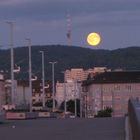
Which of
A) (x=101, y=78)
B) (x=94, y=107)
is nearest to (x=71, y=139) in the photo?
(x=94, y=107)

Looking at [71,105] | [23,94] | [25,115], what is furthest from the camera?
[23,94]

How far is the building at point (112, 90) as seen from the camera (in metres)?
149

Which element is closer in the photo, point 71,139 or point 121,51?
point 71,139

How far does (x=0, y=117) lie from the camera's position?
1829 inches

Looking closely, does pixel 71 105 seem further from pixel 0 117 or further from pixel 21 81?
pixel 0 117

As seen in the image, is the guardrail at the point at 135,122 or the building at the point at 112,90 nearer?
the guardrail at the point at 135,122

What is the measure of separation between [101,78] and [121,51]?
63.0ft

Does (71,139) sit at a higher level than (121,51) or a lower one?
lower

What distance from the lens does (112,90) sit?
544 feet

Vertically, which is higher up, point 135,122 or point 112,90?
point 112,90

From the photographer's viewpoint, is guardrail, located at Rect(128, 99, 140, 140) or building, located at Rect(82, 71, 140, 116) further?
building, located at Rect(82, 71, 140, 116)

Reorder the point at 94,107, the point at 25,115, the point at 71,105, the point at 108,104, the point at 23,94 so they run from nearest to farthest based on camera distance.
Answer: the point at 25,115 → the point at 94,107 → the point at 108,104 → the point at 71,105 → the point at 23,94

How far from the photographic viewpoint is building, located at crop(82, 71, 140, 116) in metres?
149

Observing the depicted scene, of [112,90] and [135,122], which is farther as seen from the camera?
[112,90]
